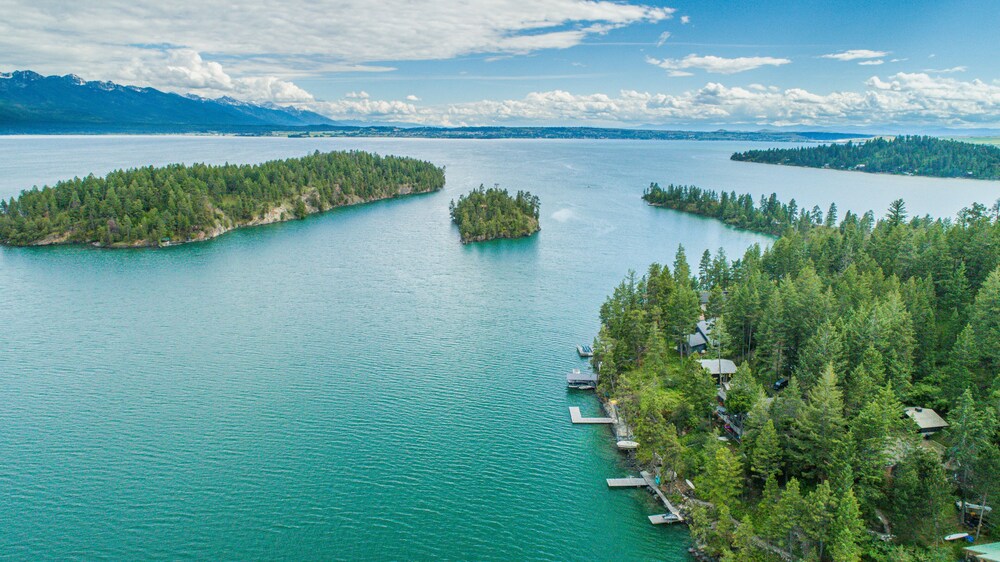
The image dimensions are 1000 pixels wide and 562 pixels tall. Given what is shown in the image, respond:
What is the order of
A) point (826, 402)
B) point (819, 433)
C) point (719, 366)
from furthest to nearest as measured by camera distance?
point (719, 366)
point (819, 433)
point (826, 402)

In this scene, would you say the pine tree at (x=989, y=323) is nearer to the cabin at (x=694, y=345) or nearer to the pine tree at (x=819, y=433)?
the pine tree at (x=819, y=433)

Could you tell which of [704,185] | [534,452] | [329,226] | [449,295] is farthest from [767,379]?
[704,185]

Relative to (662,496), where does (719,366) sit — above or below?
above

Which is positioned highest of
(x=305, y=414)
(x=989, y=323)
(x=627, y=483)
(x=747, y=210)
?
(x=747, y=210)

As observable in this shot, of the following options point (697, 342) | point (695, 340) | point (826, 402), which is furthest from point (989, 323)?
point (695, 340)

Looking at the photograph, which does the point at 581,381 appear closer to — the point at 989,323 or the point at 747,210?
the point at 989,323

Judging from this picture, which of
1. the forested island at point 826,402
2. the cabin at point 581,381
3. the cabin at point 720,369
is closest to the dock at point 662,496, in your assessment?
the forested island at point 826,402

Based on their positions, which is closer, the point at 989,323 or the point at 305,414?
the point at 989,323
